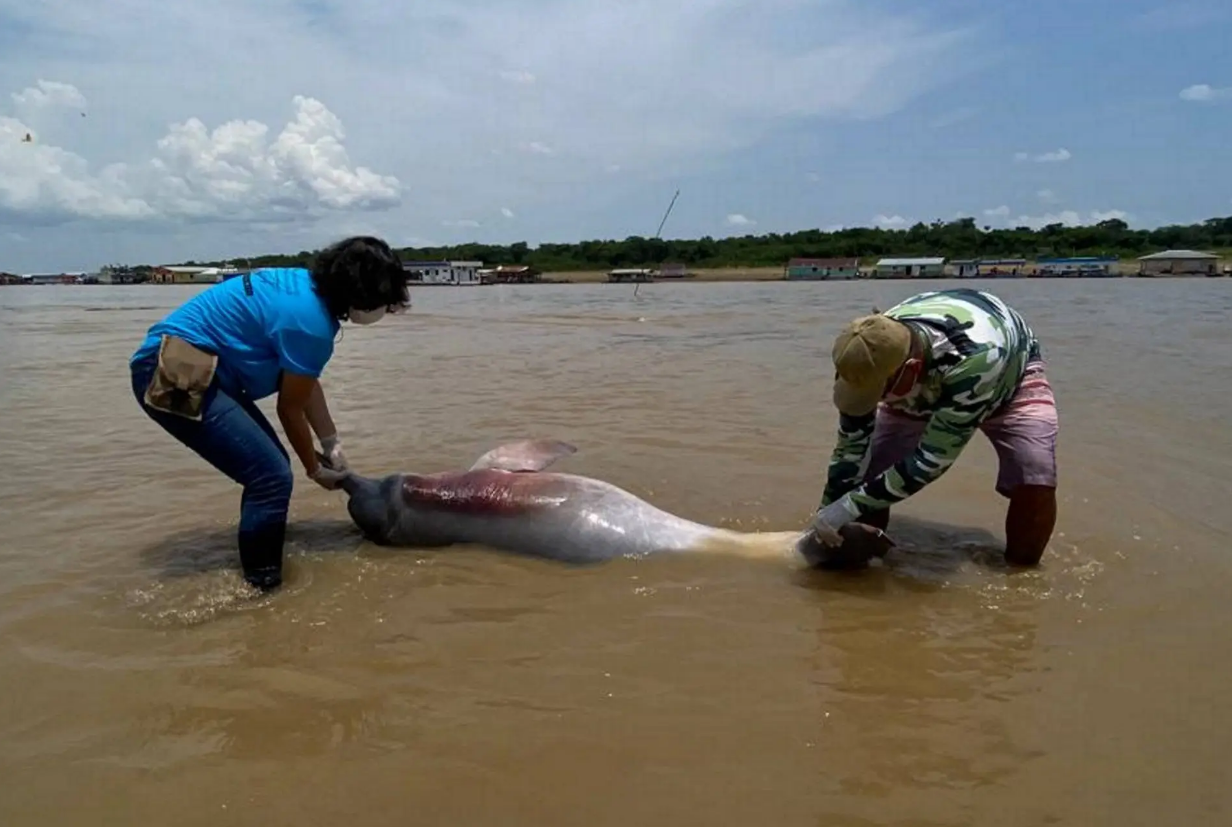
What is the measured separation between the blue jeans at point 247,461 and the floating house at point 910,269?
82.4 metres

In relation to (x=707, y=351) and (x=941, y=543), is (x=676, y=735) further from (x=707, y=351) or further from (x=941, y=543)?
(x=707, y=351)

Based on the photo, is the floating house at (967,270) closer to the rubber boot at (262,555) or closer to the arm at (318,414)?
the arm at (318,414)

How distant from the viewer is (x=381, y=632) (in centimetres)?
409

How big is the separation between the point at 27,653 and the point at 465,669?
197 centimetres

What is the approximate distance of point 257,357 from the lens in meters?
4.55

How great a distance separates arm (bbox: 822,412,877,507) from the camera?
4969mm

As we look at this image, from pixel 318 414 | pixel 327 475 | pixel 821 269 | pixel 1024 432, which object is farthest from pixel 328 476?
pixel 821 269

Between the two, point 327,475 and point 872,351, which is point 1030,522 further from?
point 327,475

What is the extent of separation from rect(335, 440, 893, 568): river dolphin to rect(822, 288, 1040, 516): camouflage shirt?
1.32 feet

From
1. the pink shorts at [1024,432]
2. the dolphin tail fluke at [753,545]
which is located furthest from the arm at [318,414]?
the pink shorts at [1024,432]

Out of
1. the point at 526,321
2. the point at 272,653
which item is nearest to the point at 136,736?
the point at 272,653

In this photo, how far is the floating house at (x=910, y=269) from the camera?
8238 centimetres

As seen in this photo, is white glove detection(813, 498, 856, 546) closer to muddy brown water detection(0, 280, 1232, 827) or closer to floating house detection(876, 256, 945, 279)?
muddy brown water detection(0, 280, 1232, 827)

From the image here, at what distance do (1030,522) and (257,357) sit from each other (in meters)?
4.24
